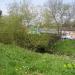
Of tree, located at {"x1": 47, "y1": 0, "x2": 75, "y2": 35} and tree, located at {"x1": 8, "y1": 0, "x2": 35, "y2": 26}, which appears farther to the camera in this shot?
tree, located at {"x1": 47, "y1": 0, "x2": 75, "y2": 35}

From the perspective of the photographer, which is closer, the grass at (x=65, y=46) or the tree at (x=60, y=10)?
the grass at (x=65, y=46)

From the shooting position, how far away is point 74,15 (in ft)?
169

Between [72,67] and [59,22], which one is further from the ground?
[72,67]

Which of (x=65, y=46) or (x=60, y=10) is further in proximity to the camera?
(x=60, y=10)

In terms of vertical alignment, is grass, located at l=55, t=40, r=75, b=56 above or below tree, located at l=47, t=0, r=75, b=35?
below

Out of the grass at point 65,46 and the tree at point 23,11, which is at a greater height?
the tree at point 23,11

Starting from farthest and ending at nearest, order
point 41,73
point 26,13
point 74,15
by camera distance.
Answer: point 74,15 < point 26,13 < point 41,73

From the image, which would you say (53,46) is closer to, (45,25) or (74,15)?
(45,25)

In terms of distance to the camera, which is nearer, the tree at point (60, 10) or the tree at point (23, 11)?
the tree at point (23, 11)

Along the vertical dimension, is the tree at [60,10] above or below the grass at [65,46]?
above

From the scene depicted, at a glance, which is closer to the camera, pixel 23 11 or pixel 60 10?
pixel 23 11

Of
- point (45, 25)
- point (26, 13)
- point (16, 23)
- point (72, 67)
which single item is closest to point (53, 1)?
point (45, 25)

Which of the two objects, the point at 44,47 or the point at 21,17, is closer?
the point at 21,17

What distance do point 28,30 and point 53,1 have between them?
20758 millimetres
